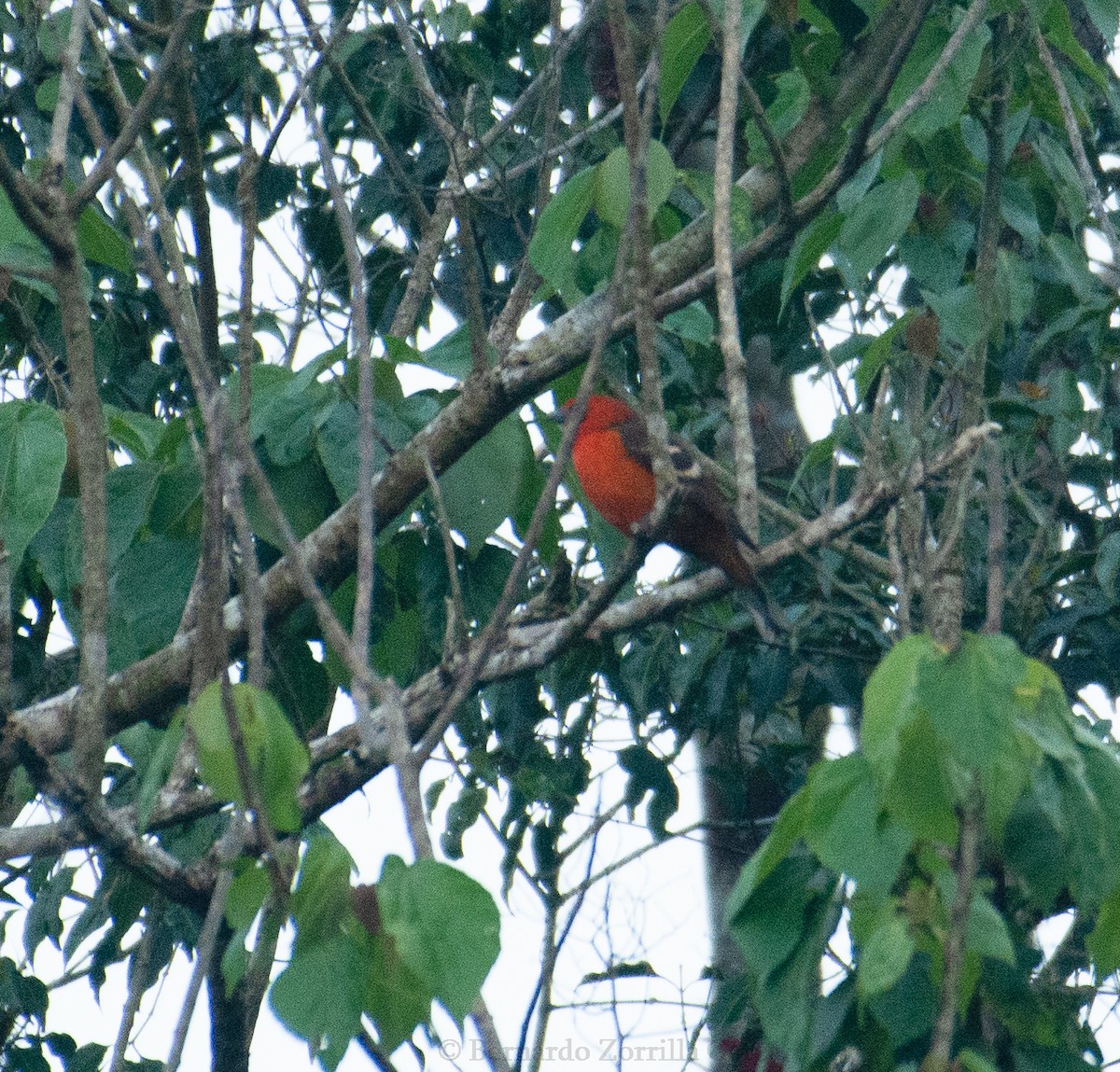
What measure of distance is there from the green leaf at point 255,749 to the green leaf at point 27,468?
37.6 inches

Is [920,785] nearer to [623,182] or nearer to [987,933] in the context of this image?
[987,933]

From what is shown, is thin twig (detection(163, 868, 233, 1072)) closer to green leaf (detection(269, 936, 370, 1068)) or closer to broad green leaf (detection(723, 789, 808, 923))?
green leaf (detection(269, 936, 370, 1068))

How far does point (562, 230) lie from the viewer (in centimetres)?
249

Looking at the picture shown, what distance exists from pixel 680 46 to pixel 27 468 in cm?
129

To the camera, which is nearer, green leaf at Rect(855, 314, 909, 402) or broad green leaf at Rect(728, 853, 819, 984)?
broad green leaf at Rect(728, 853, 819, 984)

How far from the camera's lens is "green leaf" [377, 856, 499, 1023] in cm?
158

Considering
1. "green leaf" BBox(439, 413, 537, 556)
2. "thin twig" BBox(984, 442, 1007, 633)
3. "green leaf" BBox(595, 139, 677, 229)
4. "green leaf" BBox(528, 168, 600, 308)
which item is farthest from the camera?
"green leaf" BBox(439, 413, 537, 556)

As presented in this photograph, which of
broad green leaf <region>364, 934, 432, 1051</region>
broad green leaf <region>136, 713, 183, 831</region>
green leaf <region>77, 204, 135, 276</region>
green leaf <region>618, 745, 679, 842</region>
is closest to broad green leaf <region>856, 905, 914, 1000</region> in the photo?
broad green leaf <region>364, 934, 432, 1051</region>

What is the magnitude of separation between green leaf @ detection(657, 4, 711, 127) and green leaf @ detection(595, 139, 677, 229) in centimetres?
34

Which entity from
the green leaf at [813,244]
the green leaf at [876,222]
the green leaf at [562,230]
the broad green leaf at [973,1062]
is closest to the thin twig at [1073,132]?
the green leaf at [876,222]

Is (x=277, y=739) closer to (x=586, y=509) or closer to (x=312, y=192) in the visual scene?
(x=586, y=509)

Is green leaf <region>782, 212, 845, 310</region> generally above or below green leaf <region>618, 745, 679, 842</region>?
above

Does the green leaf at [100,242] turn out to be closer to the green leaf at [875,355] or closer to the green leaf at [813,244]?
the green leaf at [813,244]

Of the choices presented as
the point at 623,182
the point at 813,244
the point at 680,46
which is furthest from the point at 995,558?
the point at 680,46
